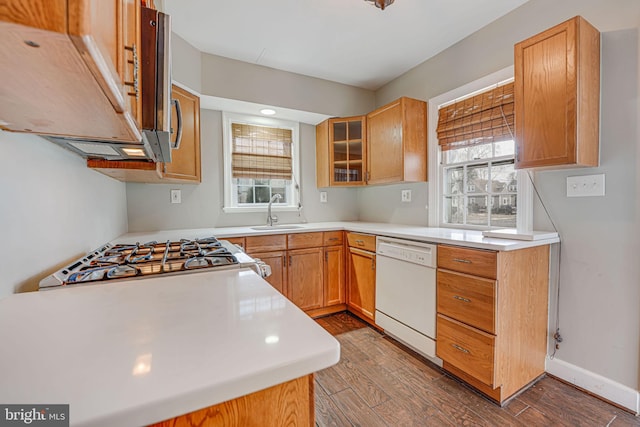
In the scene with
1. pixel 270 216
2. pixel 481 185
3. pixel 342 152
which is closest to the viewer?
pixel 481 185

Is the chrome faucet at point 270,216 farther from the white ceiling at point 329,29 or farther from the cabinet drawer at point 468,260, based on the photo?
the cabinet drawer at point 468,260

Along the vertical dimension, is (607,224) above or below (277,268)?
above

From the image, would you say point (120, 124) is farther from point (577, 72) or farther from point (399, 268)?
point (577, 72)

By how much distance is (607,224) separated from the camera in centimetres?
157

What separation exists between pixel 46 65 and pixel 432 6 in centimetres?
231

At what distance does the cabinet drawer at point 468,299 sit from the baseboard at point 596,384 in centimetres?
72

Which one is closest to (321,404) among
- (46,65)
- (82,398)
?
(82,398)

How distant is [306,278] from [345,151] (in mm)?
1507

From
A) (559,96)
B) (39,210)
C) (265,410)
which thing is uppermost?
(559,96)

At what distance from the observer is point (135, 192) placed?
248 centimetres

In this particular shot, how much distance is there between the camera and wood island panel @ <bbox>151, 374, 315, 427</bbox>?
44cm

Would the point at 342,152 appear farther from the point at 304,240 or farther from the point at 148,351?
the point at 148,351

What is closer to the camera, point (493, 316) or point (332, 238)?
point (493, 316)

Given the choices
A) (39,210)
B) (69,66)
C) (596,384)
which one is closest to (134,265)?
(39,210)
